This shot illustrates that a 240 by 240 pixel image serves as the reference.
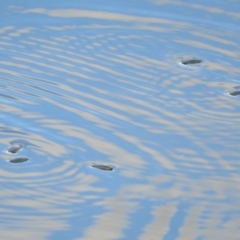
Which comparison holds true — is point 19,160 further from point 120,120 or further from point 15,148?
point 120,120

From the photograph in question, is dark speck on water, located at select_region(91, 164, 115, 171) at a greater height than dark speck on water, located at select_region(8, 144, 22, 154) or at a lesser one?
lesser

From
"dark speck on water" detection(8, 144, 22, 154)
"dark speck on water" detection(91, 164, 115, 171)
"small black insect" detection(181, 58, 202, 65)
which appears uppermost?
"small black insect" detection(181, 58, 202, 65)

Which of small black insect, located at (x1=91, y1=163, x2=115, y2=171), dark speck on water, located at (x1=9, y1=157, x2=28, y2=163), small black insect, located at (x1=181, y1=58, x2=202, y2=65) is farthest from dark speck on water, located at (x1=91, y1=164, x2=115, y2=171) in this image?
small black insect, located at (x1=181, y1=58, x2=202, y2=65)

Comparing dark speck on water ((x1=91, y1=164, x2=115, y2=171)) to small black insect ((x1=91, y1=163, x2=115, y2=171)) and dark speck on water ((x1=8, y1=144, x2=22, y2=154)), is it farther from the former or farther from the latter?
dark speck on water ((x1=8, y1=144, x2=22, y2=154))

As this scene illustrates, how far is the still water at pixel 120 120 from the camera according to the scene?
4.70 ft

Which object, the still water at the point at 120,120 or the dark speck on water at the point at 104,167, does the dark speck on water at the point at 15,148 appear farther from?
the dark speck on water at the point at 104,167

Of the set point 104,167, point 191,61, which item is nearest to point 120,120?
point 104,167

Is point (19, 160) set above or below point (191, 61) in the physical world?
below

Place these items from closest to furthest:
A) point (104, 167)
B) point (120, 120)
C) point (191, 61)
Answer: point (104, 167), point (120, 120), point (191, 61)

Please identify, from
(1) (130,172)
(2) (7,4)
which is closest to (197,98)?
(1) (130,172)

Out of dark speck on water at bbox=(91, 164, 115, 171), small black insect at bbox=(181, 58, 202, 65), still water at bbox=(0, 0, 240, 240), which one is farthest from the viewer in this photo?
small black insect at bbox=(181, 58, 202, 65)

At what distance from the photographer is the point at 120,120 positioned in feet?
5.55

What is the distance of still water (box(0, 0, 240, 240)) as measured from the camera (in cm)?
143

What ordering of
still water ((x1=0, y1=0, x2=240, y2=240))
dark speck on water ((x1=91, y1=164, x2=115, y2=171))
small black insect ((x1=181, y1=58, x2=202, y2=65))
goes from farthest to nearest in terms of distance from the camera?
small black insect ((x1=181, y1=58, x2=202, y2=65)) → dark speck on water ((x1=91, y1=164, x2=115, y2=171)) → still water ((x1=0, y1=0, x2=240, y2=240))
